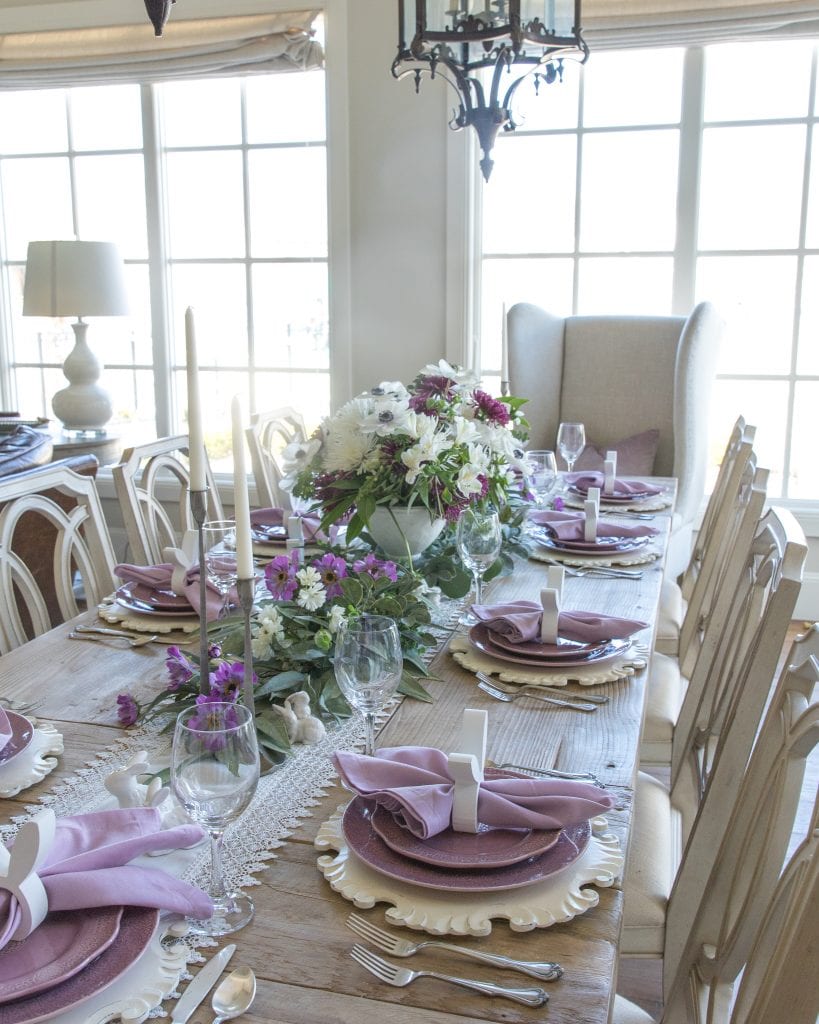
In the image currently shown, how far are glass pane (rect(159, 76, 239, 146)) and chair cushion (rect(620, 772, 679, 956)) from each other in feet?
11.8

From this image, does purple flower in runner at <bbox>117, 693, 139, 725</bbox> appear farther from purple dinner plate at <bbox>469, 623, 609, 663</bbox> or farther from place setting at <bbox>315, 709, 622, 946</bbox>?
purple dinner plate at <bbox>469, 623, 609, 663</bbox>

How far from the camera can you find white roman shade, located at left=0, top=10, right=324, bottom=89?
13.1 ft

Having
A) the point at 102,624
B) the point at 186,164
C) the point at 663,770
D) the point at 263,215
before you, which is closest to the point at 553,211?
the point at 263,215

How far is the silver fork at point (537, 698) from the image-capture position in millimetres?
1338

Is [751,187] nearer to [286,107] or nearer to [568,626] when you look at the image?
[286,107]

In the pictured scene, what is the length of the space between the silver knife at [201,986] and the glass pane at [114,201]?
4.16m

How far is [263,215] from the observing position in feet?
14.4

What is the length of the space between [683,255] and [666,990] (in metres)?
3.22

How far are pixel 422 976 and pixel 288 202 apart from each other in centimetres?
396

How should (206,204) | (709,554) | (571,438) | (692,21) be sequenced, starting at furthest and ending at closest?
(206,204), (692,21), (571,438), (709,554)

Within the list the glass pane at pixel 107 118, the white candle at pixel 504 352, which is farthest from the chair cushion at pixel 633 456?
the glass pane at pixel 107 118

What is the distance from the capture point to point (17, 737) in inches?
46.8

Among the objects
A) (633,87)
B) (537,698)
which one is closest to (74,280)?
(633,87)

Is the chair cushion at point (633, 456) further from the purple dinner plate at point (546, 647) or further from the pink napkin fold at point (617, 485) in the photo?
the purple dinner plate at point (546, 647)
